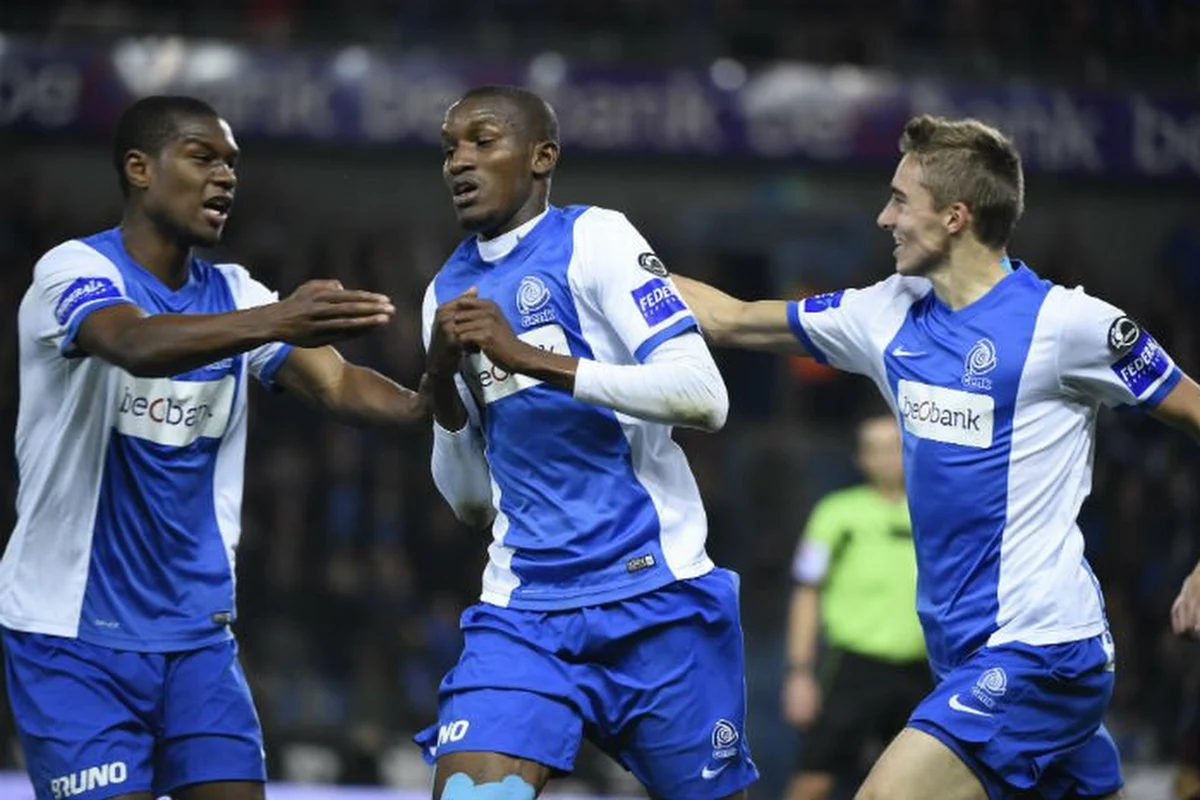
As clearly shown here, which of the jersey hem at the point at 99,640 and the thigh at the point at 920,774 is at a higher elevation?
the jersey hem at the point at 99,640

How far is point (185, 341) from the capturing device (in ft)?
14.7

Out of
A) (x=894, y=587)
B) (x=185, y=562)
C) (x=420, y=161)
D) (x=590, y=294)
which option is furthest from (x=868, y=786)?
(x=420, y=161)

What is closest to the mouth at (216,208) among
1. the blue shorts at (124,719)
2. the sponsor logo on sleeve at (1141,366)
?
the blue shorts at (124,719)

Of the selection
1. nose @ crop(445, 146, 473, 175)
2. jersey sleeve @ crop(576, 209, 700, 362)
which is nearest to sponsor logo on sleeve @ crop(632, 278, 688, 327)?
jersey sleeve @ crop(576, 209, 700, 362)

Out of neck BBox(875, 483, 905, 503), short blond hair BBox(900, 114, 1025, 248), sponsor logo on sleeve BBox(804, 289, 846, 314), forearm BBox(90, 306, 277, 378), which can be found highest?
short blond hair BBox(900, 114, 1025, 248)

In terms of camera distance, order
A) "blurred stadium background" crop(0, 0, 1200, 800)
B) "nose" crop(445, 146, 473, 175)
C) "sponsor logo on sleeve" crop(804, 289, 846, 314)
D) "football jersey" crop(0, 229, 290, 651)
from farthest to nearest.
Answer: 1. "blurred stadium background" crop(0, 0, 1200, 800)
2. "sponsor logo on sleeve" crop(804, 289, 846, 314)
3. "football jersey" crop(0, 229, 290, 651)
4. "nose" crop(445, 146, 473, 175)

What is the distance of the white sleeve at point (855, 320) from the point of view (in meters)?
5.07

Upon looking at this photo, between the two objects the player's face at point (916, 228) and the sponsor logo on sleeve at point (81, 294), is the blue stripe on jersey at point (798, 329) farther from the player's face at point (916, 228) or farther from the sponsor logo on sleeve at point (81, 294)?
the sponsor logo on sleeve at point (81, 294)

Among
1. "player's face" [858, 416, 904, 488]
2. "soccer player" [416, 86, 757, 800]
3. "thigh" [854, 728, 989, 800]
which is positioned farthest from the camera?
"player's face" [858, 416, 904, 488]

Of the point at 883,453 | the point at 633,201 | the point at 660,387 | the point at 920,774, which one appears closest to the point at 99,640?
the point at 660,387

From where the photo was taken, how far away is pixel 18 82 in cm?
1363

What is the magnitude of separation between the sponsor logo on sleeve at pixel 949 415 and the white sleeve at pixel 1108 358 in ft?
0.68

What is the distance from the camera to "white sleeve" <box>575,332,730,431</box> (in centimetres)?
442

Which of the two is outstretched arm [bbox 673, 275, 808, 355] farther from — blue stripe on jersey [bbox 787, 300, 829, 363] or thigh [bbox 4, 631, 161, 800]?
thigh [bbox 4, 631, 161, 800]
